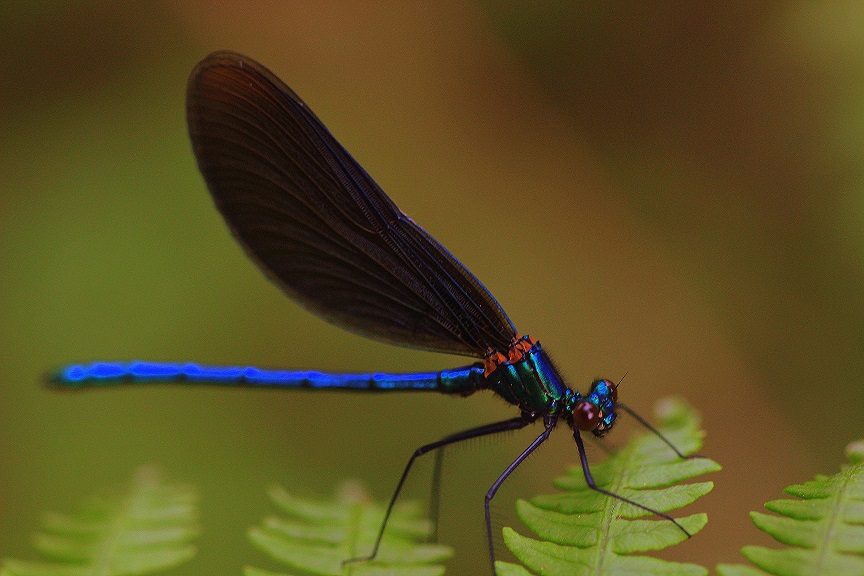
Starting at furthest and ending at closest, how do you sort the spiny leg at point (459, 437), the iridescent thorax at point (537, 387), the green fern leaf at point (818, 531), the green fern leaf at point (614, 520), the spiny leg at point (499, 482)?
the iridescent thorax at point (537, 387)
the spiny leg at point (459, 437)
the spiny leg at point (499, 482)
the green fern leaf at point (614, 520)
the green fern leaf at point (818, 531)

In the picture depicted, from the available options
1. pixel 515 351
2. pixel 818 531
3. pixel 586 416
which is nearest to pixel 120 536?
pixel 515 351

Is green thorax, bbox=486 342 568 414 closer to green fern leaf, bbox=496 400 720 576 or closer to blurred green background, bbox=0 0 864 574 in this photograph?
green fern leaf, bbox=496 400 720 576

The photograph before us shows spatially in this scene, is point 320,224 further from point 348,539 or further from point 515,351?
point 348,539

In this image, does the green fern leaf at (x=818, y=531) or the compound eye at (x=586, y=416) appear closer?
the green fern leaf at (x=818, y=531)

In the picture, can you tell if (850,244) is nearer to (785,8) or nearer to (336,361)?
(785,8)

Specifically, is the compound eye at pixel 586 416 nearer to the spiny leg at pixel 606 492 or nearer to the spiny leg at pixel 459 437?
the spiny leg at pixel 606 492

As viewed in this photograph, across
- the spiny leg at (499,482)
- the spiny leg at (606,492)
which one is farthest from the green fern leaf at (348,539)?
the spiny leg at (606,492)

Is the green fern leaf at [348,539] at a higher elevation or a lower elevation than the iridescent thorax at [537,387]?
lower

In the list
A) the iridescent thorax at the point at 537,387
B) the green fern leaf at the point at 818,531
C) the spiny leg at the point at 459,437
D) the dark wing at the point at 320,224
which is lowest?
the green fern leaf at the point at 818,531
